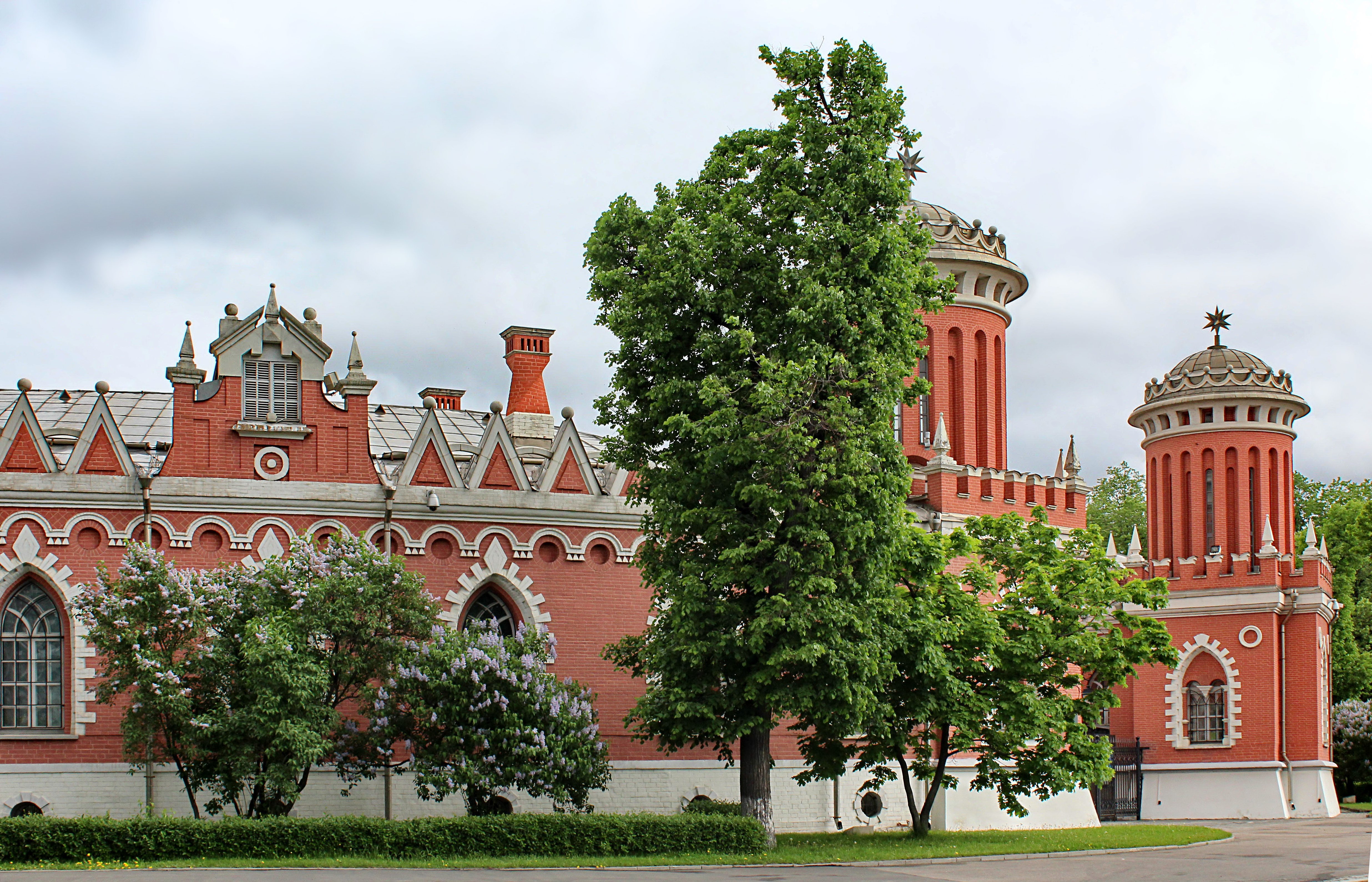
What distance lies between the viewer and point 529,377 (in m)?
35.8

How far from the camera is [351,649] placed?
83.6ft

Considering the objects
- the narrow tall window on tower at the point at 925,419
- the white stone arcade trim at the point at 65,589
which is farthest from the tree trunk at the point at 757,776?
the narrow tall window on tower at the point at 925,419

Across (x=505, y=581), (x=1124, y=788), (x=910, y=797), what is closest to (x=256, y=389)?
(x=505, y=581)

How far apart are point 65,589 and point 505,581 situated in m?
8.13

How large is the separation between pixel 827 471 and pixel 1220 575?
26710 millimetres

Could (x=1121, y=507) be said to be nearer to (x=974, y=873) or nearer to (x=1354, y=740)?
(x=1354, y=740)

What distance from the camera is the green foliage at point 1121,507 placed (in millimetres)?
69875

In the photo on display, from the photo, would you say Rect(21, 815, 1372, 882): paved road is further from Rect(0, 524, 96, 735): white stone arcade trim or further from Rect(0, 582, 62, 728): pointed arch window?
Rect(0, 582, 62, 728): pointed arch window

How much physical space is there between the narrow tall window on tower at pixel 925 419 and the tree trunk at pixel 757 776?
13.1 m

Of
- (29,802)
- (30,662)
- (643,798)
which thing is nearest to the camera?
(29,802)

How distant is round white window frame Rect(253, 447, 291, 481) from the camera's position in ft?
94.2

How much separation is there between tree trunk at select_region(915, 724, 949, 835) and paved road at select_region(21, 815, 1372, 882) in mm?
3162

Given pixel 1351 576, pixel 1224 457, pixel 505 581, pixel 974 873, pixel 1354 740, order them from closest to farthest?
pixel 974 873
pixel 505 581
pixel 1224 457
pixel 1354 740
pixel 1351 576

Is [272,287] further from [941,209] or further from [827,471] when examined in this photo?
[941,209]
